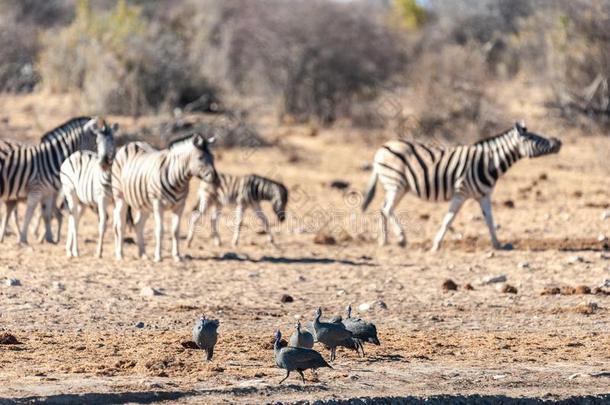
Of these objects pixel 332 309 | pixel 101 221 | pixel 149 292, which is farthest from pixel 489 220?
pixel 149 292

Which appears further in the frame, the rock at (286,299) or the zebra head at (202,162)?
the zebra head at (202,162)

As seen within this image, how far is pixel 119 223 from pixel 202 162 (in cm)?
119

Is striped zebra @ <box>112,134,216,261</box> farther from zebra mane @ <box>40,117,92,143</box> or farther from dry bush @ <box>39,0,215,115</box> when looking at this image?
dry bush @ <box>39,0,215,115</box>

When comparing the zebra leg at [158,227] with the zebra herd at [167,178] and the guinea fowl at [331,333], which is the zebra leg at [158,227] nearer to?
the zebra herd at [167,178]

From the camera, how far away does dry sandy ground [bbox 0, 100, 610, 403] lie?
941cm

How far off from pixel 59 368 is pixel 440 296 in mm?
5278

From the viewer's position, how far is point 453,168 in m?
17.5

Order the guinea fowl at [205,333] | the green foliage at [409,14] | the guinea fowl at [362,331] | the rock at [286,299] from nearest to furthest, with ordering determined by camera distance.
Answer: the guinea fowl at [205,333] → the guinea fowl at [362,331] → the rock at [286,299] → the green foliage at [409,14]

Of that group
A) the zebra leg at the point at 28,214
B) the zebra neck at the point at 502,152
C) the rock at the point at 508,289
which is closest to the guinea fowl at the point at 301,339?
the rock at the point at 508,289

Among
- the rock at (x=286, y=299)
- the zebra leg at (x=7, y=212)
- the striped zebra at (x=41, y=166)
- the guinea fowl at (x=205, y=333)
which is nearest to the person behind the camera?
the guinea fowl at (x=205, y=333)

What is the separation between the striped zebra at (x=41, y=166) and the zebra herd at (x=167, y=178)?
1 cm

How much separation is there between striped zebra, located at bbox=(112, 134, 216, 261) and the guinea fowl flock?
16.7 feet

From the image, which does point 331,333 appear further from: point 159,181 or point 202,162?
point 159,181

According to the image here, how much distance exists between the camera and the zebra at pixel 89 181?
49.6ft
